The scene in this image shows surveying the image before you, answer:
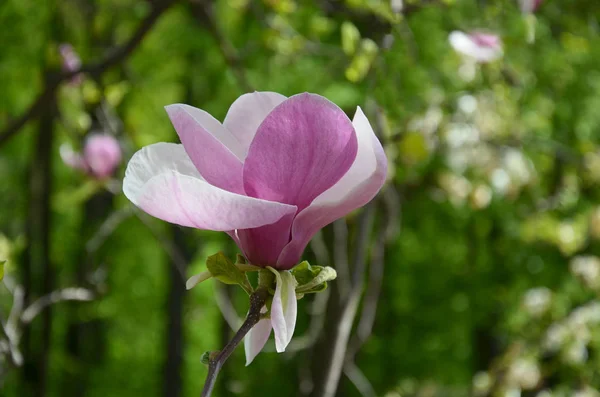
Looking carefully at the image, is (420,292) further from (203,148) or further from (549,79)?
(203,148)

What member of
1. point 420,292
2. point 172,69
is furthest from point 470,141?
point 420,292

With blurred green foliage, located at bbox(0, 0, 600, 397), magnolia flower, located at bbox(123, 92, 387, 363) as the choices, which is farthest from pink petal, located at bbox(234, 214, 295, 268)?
blurred green foliage, located at bbox(0, 0, 600, 397)

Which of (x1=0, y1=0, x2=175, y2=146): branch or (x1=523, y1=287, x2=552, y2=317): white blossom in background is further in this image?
(x1=523, y1=287, x2=552, y2=317): white blossom in background

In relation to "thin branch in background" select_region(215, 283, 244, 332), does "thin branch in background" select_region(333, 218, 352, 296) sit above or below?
above

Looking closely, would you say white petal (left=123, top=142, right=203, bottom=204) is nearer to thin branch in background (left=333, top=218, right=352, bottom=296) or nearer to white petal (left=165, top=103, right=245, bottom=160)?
white petal (left=165, top=103, right=245, bottom=160)

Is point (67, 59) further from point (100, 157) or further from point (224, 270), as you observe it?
point (224, 270)

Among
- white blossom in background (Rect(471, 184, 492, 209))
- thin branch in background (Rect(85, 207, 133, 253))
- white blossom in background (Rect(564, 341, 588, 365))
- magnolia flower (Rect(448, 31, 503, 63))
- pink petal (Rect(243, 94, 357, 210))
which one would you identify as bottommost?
white blossom in background (Rect(564, 341, 588, 365))
